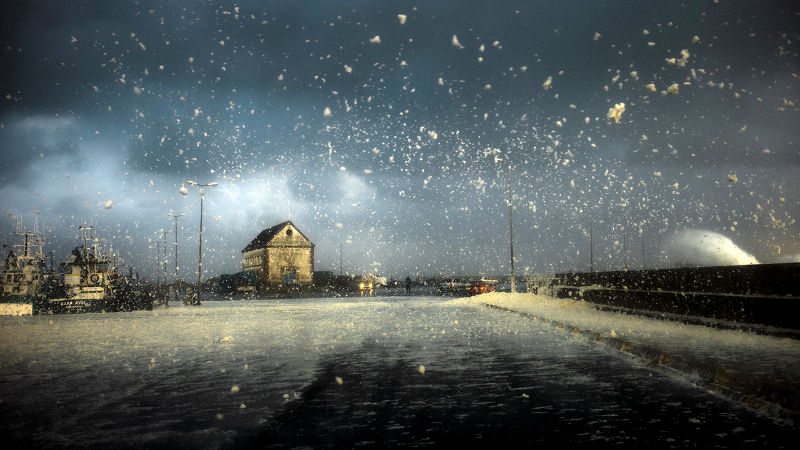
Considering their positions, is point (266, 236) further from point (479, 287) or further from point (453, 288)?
point (479, 287)

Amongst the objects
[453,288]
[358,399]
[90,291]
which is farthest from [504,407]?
[453,288]

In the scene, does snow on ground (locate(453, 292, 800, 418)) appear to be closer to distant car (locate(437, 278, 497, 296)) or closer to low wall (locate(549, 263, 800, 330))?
low wall (locate(549, 263, 800, 330))

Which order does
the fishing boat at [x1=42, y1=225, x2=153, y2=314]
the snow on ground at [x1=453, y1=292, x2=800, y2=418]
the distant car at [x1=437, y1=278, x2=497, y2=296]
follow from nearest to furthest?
the snow on ground at [x1=453, y1=292, x2=800, y2=418] → the fishing boat at [x1=42, y1=225, x2=153, y2=314] → the distant car at [x1=437, y1=278, x2=497, y2=296]

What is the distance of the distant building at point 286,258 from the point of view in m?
98.4

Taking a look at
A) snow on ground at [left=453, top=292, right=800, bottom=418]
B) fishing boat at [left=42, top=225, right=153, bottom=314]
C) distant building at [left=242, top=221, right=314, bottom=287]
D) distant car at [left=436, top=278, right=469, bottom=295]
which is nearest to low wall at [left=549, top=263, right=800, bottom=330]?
snow on ground at [left=453, top=292, right=800, bottom=418]

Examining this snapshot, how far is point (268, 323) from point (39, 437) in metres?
18.8

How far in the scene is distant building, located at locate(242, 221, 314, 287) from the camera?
98.4m

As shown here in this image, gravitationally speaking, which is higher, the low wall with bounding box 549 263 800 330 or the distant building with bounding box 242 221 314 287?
the distant building with bounding box 242 221 314 287

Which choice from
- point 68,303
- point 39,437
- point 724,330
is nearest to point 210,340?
point 39,437

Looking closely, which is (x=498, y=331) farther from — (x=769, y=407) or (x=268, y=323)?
(x=769, y=407)

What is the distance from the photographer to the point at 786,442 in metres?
6.64

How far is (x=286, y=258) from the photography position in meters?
99.1

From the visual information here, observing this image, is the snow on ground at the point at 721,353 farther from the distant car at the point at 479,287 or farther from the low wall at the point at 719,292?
the distant car at the point at 479,287

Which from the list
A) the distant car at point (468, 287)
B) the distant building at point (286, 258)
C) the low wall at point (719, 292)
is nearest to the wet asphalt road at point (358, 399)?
the low wall at point (719, 292)
